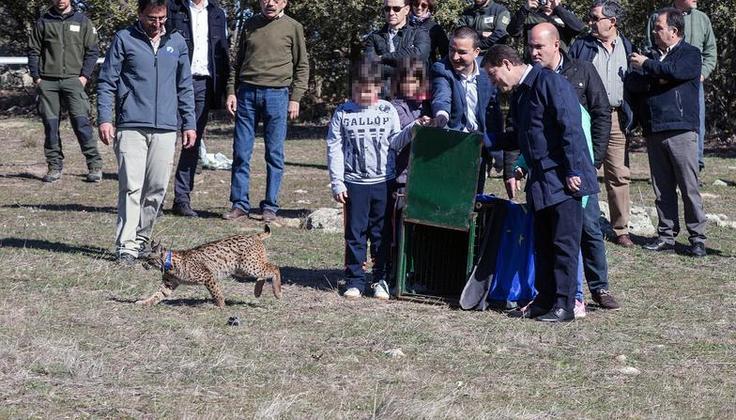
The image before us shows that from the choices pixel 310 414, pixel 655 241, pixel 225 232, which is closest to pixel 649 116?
pixel 655 241

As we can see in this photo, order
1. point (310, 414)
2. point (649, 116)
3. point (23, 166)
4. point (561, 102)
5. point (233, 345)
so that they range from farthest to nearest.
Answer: point (23, 166)
point (649, 116)
point (561, 102)
point (233, 345)
point (310, 414)

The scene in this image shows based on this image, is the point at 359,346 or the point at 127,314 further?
the point at 127,314

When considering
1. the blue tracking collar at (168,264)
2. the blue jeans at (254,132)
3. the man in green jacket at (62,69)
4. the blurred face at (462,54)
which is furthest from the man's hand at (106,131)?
the man in green jacket at (62,69)

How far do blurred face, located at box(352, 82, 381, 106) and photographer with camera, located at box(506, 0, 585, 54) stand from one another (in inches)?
130

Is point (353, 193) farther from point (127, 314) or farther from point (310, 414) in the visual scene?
point (310, 414)

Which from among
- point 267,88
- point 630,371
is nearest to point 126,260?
point 267,88

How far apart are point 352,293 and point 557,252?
1.48 m

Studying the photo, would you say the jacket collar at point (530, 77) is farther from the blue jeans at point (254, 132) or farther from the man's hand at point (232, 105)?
the man's hand at point (232, 105)

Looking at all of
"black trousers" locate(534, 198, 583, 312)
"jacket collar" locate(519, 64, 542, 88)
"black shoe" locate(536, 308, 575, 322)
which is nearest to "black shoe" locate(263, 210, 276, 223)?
"black trousers" locate(534, 198, 583, 312)

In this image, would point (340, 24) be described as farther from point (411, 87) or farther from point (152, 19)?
point (411, 87)

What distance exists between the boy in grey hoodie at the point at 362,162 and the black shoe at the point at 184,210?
3.87 m

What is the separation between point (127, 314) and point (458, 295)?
2.34m

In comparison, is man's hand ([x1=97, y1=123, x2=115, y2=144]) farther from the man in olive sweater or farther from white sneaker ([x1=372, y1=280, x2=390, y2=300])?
the man in olive sweater

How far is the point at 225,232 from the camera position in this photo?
1117 centimetres
